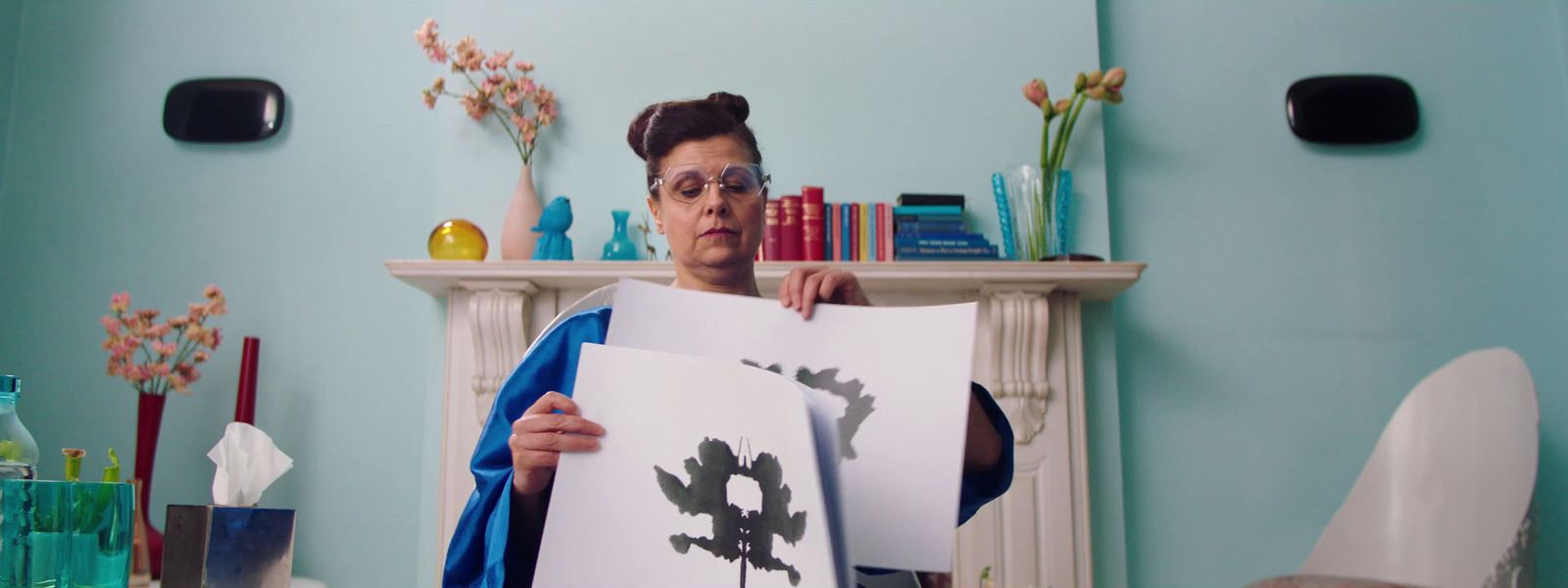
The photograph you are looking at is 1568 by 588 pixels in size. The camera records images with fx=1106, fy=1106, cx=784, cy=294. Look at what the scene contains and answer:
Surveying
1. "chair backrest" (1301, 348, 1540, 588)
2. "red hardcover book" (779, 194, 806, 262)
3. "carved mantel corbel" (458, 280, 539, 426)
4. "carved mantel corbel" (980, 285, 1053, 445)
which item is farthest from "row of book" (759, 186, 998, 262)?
"chair backrest" (1301, 348, 1540, 588)

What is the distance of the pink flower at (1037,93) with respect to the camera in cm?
278

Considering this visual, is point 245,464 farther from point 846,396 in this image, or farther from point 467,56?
point 467,56

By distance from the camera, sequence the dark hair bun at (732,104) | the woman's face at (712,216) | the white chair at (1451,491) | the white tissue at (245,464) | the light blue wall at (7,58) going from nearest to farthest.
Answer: the white tissue at (245,464)
the woman's face at (712,216)
the dark hair bun at (732,104)
the white chair at (1451,491)
the light blue wall at (7,58)

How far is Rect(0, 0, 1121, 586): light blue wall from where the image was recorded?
2.93 meters

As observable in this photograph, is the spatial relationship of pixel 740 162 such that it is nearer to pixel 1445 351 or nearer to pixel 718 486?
pixel 718 486

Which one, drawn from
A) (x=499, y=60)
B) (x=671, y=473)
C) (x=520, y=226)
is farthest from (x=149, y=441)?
(x=671, y=473)

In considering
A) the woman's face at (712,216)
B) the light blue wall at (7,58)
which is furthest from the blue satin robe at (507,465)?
the light blue wall at (7,58)

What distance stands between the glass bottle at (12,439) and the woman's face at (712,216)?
2.52ft

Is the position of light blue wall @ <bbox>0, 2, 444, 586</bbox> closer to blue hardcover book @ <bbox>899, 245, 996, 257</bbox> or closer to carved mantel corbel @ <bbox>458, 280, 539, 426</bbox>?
carved mantel corbel @ <bbox>458, 280, 539, 426</bbox>

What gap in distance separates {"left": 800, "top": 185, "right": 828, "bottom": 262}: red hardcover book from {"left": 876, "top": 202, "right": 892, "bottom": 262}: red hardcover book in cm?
14

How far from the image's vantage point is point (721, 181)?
1470mm

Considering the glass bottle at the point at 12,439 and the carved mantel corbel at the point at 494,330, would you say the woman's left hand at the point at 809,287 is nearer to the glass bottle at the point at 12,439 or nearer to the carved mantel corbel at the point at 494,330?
the glass bottle at the point at 12,439

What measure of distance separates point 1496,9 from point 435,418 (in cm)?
314

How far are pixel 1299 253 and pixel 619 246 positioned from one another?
6.00 ft
